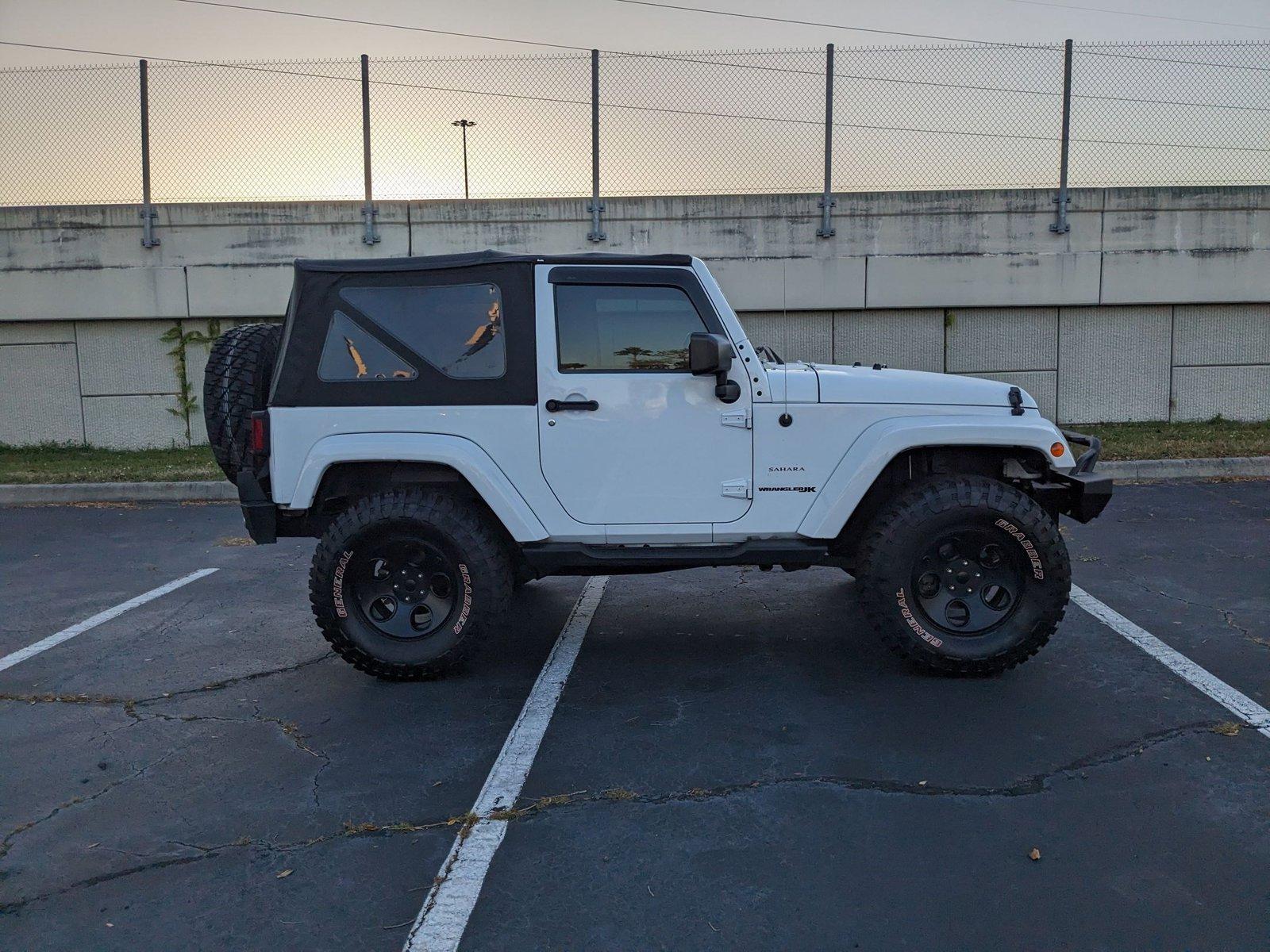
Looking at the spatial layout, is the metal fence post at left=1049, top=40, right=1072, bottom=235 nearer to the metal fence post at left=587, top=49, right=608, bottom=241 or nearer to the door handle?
the metal fence post at left=587, top=49, right=608, bottom=241

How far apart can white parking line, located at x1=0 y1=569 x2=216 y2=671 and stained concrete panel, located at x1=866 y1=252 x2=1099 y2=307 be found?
31.0ft

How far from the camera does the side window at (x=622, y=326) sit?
491cm

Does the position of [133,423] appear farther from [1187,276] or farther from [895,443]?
[1187,276]

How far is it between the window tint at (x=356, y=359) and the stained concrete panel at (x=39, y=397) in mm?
11061

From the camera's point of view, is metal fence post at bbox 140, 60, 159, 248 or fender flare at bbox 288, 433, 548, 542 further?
metal fence post at bbox 140, 60, 159, 248

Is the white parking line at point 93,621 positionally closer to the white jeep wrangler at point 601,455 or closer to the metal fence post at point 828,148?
the white jeep wrangler at point 601,455

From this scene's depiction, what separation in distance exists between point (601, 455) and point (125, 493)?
26.4ft

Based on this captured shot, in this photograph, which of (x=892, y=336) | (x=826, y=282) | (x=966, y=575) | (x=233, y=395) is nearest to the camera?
(x=966, y=575)

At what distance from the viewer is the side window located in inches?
193

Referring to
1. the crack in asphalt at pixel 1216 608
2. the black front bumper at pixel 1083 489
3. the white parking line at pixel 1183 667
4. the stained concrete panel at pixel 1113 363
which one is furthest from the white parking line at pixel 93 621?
the stained concrete panel at pixel 1113 363

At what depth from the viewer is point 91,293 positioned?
13.8 metres

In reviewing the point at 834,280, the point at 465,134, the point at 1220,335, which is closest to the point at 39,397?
the point at 465,134

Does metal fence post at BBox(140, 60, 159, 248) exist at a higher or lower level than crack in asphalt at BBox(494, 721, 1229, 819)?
higher

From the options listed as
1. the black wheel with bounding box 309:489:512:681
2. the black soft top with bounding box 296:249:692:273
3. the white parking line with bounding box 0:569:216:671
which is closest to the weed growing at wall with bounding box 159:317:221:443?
the white parking line with bounding box 0:569:216:671
